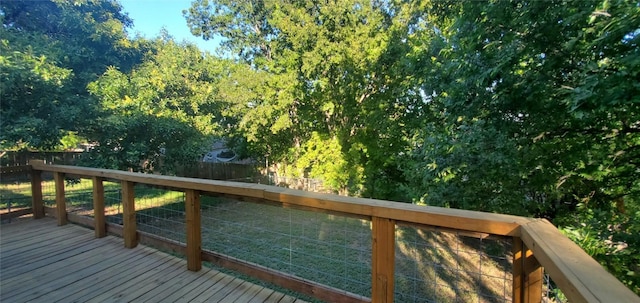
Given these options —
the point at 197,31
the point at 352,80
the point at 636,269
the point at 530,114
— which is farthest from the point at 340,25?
the point at 636,269

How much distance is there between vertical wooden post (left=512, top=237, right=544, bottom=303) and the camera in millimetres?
1145

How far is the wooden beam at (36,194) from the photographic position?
3763 millimetres

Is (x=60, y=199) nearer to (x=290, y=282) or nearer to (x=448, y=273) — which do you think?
(x=290, y=282)

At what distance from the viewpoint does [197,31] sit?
11.1 m

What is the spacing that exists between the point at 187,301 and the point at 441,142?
139 inches

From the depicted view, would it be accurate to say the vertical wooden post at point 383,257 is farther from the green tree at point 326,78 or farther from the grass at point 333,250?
the green tree at point 326,78

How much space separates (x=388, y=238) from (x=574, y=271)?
80 centimetres

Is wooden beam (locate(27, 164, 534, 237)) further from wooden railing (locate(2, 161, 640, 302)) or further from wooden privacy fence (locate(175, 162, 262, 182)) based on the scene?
wooden privacy fence (locate(175, 162, 262, 182))

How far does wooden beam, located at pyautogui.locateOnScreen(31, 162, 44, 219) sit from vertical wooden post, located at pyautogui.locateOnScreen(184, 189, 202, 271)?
2989 millimetres

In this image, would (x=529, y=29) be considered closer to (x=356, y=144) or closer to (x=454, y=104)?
(x=454, y=104)

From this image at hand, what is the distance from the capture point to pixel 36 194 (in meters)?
3.80

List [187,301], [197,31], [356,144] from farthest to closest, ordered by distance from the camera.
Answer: [197,31] < [356,144] < [187,301]

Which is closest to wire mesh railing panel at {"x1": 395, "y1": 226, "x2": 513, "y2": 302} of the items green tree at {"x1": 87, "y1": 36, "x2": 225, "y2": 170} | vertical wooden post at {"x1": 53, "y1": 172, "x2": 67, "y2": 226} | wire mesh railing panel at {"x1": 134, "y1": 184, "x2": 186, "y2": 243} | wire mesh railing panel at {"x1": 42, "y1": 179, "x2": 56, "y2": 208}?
vertical wooden post at {"x1": 53, "y1": 172, "x2": 67, "y2": 226}

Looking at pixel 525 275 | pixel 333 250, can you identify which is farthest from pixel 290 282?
pixel 333 250
